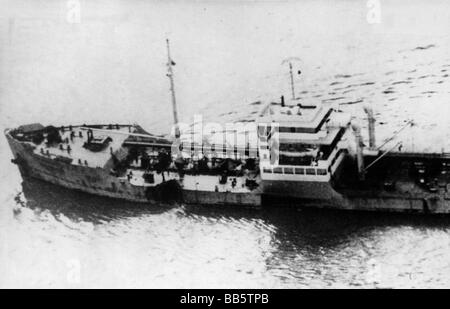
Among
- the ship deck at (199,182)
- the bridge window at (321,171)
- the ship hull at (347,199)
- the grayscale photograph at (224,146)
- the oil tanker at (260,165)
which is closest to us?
the grayscale photograph at (224,146)

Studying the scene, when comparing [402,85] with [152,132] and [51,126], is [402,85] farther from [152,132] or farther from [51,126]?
[51,126]

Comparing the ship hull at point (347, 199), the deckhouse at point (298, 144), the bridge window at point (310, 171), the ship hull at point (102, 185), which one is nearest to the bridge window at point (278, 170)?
the deckhouse at point (298, 144)

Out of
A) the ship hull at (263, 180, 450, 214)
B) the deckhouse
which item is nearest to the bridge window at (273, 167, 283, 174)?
the deckhouse

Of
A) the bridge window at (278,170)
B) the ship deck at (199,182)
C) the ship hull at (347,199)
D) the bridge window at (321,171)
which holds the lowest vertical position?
the ship hull at (347,199)

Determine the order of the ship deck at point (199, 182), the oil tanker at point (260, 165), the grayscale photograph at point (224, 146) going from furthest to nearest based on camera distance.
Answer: the ship deck at point (199, 182), the oil tanker at point (260, 165), the grayscale photograph at point (224, 146)

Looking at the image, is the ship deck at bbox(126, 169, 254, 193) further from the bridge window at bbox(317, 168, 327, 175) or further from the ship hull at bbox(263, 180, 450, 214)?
the bridge window at bbox(317, 168, 327, 175)

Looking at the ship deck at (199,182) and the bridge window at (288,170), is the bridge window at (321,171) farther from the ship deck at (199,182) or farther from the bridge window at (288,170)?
the ship deck at (199,182)

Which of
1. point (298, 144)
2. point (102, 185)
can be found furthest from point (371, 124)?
point (102, 185)

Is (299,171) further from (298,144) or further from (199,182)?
(199,182)
